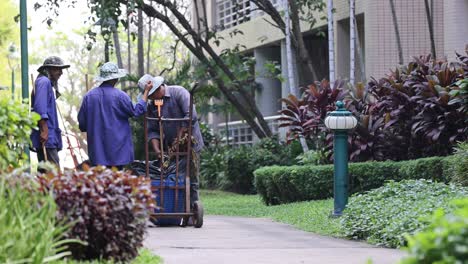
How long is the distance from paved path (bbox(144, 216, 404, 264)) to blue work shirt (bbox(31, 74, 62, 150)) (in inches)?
58.0

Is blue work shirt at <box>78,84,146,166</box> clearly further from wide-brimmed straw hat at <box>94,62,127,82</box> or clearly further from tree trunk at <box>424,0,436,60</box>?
tree trunk at <box>424,0,436,60</box>

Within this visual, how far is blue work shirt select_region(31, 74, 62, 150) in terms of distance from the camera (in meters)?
11.5

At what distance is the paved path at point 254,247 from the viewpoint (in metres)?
8.70

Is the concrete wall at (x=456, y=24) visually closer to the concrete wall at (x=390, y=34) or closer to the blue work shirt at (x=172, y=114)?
the concrete wall at (x=390, y=34)

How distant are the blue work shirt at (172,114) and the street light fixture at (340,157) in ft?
5.73

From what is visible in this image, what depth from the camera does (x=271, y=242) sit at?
10430mm

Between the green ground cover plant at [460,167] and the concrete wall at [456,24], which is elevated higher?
the concrete wall at [456,24]

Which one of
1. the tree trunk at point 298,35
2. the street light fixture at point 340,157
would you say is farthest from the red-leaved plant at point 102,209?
the tree trunk at point 298,35

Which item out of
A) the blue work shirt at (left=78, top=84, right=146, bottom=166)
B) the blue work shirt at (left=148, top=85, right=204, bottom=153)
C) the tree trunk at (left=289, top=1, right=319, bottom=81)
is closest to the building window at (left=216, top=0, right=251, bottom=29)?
the tree trunk at (left=289, top=1, right=319, bottom=81)

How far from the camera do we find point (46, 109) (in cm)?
1152

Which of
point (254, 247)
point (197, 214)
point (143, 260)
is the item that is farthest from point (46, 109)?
point (143, 260)

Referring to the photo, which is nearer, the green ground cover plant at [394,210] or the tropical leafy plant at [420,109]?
the green ground cover plant at [394,210]

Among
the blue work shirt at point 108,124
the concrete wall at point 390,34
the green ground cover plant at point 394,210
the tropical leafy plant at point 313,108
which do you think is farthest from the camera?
the concrete wall at point 390,34

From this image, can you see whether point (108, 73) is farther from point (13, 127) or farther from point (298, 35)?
point (298, 35)
